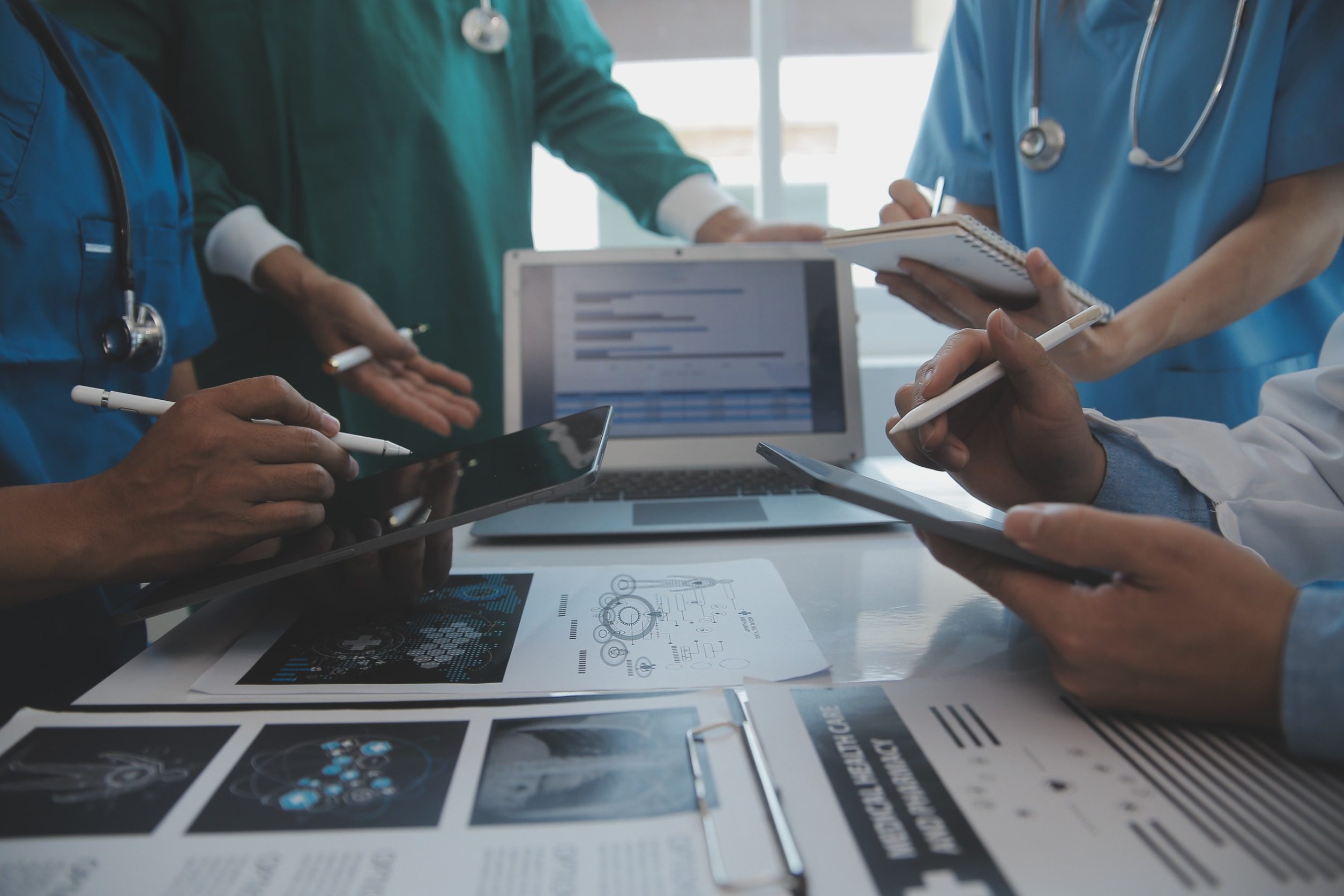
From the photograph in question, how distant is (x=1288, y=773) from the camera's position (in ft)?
1.17

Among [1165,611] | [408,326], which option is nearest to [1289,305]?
[1165,611]

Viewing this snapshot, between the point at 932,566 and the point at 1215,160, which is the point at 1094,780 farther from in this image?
the point at 1215,160

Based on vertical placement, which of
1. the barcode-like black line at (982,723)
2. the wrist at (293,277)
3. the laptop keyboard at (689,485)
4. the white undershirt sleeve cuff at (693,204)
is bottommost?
the barcode-like black line at (982,723)

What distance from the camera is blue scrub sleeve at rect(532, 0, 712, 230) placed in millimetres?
1344

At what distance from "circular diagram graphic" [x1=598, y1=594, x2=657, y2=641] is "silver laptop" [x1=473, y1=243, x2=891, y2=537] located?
0.43 meters

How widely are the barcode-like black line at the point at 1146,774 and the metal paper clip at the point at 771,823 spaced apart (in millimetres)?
159

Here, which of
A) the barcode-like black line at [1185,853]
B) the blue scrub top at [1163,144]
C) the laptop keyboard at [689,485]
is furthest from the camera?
the laptop keyboard at [689,485]

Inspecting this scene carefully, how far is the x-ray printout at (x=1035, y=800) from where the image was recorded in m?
0.30

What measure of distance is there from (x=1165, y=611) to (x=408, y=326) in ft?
3.64

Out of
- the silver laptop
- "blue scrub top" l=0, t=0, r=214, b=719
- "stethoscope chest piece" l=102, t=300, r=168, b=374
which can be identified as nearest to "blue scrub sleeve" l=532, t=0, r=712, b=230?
the silver laptop

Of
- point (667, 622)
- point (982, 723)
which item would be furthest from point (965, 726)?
point (667, 622)

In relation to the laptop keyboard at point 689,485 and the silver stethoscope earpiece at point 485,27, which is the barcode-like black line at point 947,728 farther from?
the silver stethoscope earpiece at point 485,27

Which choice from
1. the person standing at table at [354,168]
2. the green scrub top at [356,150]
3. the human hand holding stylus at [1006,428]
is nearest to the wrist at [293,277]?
the person standing at table at [354,168]

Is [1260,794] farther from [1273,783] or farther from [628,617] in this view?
[628,617]
